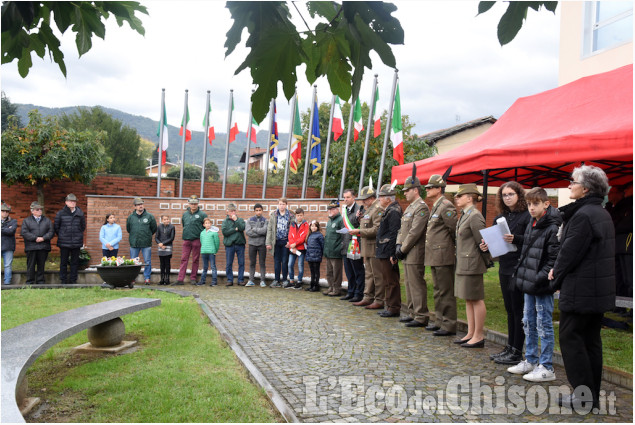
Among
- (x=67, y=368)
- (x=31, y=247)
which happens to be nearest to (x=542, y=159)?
(x=67, y=368)

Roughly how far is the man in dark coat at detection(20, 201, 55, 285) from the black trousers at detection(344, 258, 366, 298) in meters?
7.01

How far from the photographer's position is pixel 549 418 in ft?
12.3

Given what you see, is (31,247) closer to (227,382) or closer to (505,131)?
(227,382)

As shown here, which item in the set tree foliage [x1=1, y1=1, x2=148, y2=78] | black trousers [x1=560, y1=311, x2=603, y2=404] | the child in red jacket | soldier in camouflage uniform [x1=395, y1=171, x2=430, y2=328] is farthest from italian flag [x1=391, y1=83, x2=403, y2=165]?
tree foliage [x1=1, y1=1, x2=148, y2=78]

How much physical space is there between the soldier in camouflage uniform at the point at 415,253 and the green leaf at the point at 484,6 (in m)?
5.14

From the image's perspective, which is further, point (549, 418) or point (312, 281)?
point (312, 281)

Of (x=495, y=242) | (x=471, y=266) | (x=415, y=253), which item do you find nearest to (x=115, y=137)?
(x=415, y=253)

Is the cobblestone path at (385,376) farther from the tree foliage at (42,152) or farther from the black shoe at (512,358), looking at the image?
the tree foliage at (42,152)

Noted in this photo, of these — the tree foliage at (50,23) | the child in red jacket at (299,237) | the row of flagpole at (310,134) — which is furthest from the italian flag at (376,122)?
the tree foliage at (50,23)

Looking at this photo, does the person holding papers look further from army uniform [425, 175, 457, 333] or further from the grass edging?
the grass edging

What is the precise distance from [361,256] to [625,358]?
4.72m

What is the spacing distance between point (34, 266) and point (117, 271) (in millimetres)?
2608

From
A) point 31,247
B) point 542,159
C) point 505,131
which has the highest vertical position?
point 505,131

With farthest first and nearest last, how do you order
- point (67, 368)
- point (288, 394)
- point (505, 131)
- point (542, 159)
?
1. point (505, 131)
2. point (542, 159)
3. point (67, 368)
4. point (288, 394)
